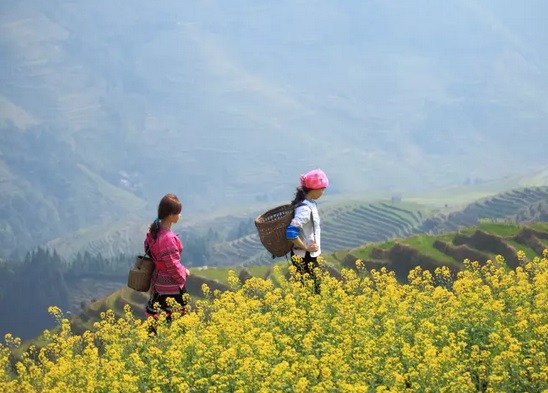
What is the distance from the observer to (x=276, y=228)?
46.5ft

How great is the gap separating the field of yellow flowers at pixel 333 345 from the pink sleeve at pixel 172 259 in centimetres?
48

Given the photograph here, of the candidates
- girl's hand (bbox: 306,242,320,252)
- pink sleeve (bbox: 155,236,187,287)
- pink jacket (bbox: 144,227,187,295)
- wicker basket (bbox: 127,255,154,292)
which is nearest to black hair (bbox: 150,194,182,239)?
pink jacket (bbox: 144,227,187,295)

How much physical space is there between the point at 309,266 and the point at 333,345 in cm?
253

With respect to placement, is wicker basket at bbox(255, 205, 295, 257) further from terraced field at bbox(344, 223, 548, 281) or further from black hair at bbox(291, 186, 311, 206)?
terraced field at bbox(344, 223, 548, 281)

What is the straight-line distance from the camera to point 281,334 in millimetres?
13242

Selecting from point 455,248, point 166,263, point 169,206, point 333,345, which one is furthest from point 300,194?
point 455,248

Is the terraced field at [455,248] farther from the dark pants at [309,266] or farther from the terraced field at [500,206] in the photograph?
the terraced field at [500,206]

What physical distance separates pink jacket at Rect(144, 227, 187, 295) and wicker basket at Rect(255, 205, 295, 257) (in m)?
1.29

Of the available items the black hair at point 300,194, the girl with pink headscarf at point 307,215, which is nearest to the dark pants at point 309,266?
the girl with pink headscarf at point 307,215

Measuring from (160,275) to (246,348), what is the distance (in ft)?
8.60

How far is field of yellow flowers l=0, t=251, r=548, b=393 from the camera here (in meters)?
10.6

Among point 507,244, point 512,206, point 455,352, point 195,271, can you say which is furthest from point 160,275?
point 512,206

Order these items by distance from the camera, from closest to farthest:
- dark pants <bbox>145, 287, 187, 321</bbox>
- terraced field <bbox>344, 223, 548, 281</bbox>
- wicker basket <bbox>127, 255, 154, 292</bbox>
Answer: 1. wicker basket <bbox>127, 255, 154, 292</bbox>
2. dark pants <bbox>145, 287, 187, 321</bbox>
3. terraced field <bbox>344, 223, 548, 281</bbox>

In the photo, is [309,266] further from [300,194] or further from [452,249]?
[452,249]
